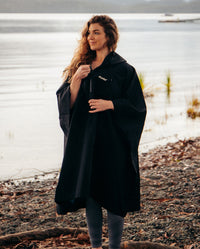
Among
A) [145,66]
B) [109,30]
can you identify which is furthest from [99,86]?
[145,66]

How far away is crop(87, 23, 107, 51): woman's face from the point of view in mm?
3482

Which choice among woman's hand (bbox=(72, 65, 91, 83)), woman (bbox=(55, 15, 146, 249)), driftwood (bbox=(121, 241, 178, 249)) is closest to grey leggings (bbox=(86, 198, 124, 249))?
woman (bbox=(55, 15, 146, 249))

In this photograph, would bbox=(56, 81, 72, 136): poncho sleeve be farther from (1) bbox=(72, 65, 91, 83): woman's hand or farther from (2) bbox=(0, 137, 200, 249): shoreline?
(2) bbox=(0, 137, 200, 249): shoreline

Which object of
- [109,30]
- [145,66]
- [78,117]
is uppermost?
Result: [109,30]

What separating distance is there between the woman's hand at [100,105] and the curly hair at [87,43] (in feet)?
1.19

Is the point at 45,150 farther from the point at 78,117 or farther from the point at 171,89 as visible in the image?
the point at 171,89

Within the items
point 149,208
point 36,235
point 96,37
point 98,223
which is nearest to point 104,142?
point 98,223

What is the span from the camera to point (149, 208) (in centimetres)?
488

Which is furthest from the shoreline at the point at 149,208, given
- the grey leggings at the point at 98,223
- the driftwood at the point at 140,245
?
the grey leggings at the point at 98,223

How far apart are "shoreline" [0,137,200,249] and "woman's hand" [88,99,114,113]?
1384mm

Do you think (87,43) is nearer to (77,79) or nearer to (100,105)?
(77,79)

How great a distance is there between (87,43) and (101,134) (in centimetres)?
74

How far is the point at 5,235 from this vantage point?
172 inches

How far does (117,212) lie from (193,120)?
8527 millimetres
